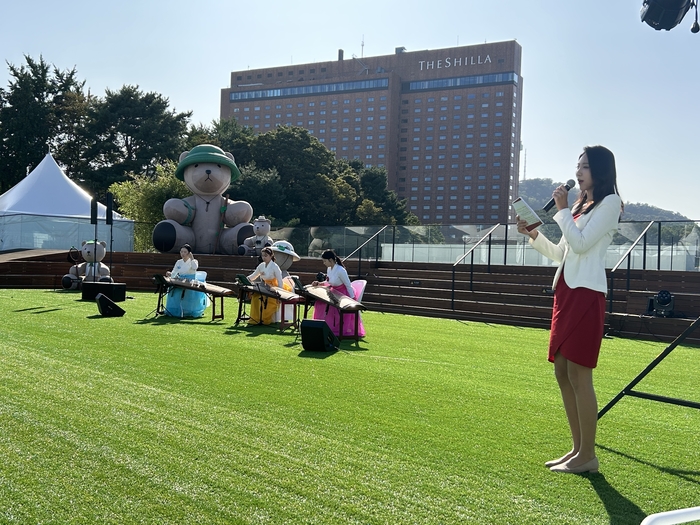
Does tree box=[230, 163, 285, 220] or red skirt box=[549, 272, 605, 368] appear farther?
tree box=[230, 163, 285, 220]

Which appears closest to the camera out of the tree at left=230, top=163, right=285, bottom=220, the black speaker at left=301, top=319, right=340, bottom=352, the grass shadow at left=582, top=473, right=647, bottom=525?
the grass shadow at left=582, top=473, right=647, bottom=525

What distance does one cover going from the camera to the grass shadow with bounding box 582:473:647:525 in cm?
312

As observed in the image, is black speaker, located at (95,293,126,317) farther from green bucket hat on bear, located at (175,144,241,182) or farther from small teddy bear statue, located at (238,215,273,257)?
green bucket hat on bear, located at (175,144,241,182)

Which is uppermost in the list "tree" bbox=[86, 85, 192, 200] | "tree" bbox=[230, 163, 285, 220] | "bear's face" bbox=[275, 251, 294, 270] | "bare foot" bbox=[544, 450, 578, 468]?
"tree" bbox=[86, 85, 192, 200]

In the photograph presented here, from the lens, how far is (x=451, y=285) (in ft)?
55.9

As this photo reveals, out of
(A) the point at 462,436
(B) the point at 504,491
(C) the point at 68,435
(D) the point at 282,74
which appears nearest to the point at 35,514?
(C) the point at 68,435

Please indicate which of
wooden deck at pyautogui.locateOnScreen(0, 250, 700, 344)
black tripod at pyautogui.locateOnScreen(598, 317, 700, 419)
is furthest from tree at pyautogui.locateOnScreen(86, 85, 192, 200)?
black tripod at pyautogui.locateOnScreen(598, 317, 700, 419)

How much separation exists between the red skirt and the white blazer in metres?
0.06

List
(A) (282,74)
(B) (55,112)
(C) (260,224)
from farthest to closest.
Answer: (A) (282,74) → (B) (55,112) → (C) (260,224)

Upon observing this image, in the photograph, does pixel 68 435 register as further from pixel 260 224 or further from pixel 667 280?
pixel 260 224

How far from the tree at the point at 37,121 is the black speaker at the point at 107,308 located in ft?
133

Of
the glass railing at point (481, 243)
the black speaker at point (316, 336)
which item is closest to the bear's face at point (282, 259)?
the glass railing at point (481, 243)

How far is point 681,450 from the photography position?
4.41 m

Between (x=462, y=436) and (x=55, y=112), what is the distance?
52.7 m
